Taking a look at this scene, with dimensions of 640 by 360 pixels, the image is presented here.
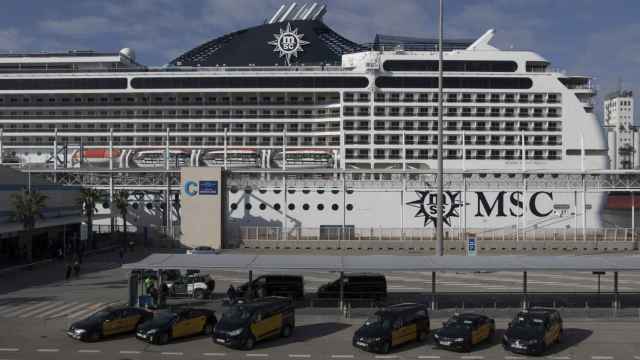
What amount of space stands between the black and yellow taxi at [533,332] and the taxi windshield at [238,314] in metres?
6.84

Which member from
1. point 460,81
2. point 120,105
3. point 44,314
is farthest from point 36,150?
point 460,81

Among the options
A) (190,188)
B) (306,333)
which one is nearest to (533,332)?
(306,333)

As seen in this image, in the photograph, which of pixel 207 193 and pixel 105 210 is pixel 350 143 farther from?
pixel 105 210

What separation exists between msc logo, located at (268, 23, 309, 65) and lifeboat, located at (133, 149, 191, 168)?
42.1 ft

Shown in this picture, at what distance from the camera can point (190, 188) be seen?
3912cm

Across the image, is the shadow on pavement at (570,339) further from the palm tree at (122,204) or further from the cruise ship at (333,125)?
the palm tree at (122,204)

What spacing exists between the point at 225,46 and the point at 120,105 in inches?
434

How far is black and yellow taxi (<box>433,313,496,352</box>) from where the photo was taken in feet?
50.4

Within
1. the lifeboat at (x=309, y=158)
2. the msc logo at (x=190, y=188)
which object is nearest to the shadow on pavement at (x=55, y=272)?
the msc logo at (x=190, y=188)

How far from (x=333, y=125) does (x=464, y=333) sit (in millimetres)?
30046

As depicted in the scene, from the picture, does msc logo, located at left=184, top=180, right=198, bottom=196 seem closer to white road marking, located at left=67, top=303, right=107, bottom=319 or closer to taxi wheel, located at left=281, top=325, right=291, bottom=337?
white road marking, located at left=67, top=303, right=107, bottom=319

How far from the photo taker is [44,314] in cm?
2000

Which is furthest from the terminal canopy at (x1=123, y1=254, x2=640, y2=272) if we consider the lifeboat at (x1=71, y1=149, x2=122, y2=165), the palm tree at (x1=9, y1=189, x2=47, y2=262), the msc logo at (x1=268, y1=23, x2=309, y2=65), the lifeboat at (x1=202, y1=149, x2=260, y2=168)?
the msc logo at (x1=268, y1=23, x2=309, y2=65)

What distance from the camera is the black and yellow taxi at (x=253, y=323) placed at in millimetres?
15598
